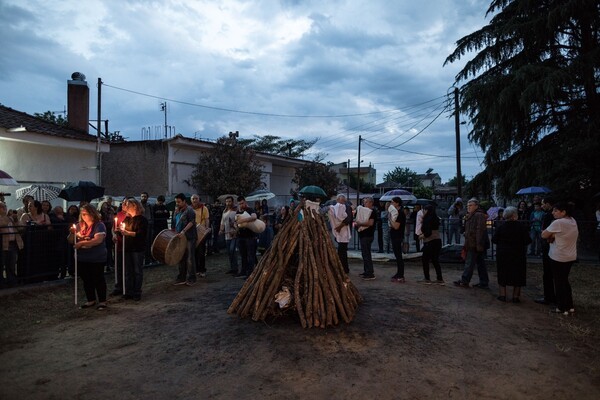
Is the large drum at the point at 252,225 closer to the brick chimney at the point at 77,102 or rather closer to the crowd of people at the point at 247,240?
the crowd of people at the point at 247,240

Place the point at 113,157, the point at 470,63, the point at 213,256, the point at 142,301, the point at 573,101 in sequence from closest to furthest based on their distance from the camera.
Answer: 1. the point at 142,301
2. the point at 213,256
3. the point at 573,101
4. the point at 470,63
5. the point at 113,157

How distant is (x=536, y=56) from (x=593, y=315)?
13.0 m

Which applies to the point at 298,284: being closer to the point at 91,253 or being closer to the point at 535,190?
the point at 91,253

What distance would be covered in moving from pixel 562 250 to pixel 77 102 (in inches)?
778

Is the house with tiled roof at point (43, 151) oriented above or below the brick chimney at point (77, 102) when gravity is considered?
below

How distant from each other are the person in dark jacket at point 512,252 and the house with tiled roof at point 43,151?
14.3m

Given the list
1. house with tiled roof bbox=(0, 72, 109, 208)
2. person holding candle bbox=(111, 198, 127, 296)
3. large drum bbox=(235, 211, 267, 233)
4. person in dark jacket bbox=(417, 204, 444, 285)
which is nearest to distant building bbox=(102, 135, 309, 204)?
house with tiled roof bbox=(0, 72, 109, 208)

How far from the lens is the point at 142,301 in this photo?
7.38 metres

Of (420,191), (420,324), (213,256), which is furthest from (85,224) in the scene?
(420,191)

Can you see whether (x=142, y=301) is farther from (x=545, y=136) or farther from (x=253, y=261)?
(x=545, y=136)

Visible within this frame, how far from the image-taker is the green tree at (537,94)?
13.8 meters

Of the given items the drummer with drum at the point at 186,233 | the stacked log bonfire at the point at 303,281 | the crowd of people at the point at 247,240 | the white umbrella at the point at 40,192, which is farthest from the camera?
the white umbrella at the point at 40,192

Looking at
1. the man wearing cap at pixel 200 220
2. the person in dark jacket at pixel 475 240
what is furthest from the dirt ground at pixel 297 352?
the man wearing cap at pixel 200 220

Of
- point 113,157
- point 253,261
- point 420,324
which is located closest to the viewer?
point 420,324
